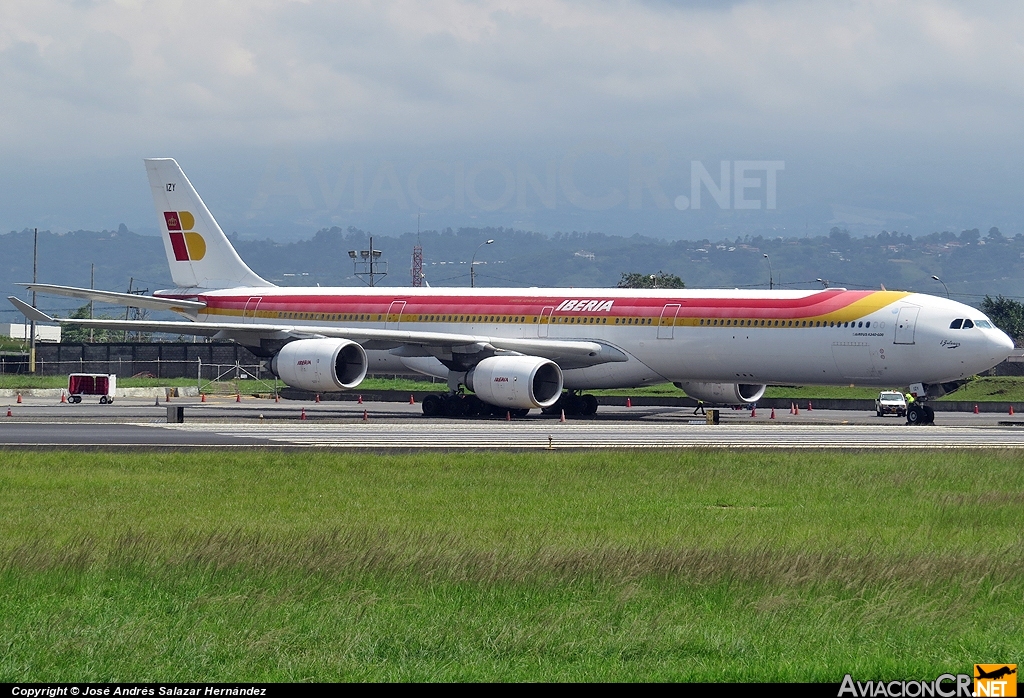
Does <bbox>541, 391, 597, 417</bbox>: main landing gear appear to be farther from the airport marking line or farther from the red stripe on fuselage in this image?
the airport marking line

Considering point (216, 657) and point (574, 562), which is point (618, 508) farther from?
point (216, 657)

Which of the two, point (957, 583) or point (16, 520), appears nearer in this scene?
point (957, 583)

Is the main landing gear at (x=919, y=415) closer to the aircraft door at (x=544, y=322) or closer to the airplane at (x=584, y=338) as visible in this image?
the airplane at (x=584, y=338)

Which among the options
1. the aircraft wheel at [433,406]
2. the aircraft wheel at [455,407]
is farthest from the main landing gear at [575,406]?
the aircraft wheel at [433,406]

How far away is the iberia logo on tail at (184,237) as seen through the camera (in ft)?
174

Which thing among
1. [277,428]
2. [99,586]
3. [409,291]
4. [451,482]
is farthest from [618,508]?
[409,291]

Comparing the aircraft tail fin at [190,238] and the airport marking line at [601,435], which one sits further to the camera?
the aircraft tail fin at [190,238]

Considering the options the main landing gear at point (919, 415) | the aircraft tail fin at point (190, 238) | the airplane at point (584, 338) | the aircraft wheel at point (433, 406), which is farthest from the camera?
the aircraft tail fin at point (190, 238)

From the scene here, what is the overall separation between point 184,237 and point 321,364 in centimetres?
1497

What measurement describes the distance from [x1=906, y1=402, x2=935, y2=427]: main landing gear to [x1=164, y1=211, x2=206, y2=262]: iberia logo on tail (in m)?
29.6

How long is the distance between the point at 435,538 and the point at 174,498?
628 cm

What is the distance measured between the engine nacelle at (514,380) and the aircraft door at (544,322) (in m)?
2.10

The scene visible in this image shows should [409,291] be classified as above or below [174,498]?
above

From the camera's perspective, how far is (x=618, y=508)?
64.3 ft
